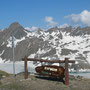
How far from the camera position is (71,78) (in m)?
26.7

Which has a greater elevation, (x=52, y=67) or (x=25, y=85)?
(x=52, y=67)

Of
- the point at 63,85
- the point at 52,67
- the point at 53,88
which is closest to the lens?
the point at 53,88

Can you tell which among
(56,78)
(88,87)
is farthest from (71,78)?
(88,87)

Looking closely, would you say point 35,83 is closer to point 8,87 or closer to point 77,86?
point 8,87

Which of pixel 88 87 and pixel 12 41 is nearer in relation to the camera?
pixel 88 87

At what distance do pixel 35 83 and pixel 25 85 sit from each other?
4.93 feet

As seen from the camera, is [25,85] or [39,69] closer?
[25,85]

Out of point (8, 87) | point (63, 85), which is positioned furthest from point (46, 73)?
point (8, 87)

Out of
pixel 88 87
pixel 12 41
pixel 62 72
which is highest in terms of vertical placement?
pixel 12 41

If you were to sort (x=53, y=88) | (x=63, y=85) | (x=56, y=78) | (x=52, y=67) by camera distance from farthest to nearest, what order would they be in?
1. (x=56, y=78)
2. (x=52, y=67)
3. (x=63, y=85)
4. (x=53, y=88)

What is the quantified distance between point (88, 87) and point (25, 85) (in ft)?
22.2

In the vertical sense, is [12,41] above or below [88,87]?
above

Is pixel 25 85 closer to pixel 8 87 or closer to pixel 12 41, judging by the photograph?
pixel 8 87

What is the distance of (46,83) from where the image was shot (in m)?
23.4
